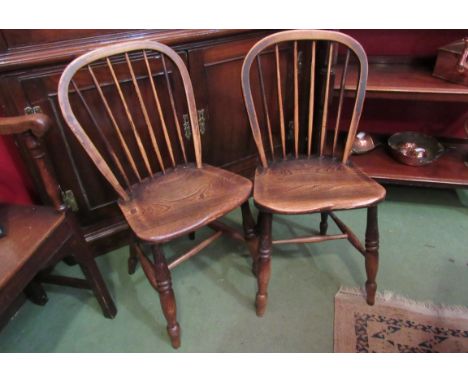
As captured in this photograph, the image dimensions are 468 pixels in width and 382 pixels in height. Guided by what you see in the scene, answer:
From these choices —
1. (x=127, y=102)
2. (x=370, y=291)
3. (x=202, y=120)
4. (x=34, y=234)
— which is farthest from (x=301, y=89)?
(x=34, y=234)

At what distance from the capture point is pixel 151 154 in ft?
4.85

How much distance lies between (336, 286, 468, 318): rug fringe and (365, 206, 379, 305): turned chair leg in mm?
82

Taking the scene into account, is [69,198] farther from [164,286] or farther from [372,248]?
[372,248]

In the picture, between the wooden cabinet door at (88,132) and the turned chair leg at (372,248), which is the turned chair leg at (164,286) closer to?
the wooden cabinet door at (88,132)

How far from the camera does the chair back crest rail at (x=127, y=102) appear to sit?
106 centimetres

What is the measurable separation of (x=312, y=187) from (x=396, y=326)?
2.14 ft

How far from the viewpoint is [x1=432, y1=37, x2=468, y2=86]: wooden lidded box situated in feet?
4.66

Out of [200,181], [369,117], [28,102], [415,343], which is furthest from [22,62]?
[369,117]

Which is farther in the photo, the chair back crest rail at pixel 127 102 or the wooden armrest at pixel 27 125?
the chair back crest rail at pixel 127 102

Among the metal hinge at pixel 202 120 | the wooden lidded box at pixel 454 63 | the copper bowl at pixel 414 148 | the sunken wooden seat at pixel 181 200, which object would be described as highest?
the wooden lidded box at pixel 454 63

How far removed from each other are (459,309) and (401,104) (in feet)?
3.86

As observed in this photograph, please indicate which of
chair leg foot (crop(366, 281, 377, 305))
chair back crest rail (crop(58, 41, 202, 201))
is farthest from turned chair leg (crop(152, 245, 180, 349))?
chair leg foot (crop(366, 281, 377, 305))

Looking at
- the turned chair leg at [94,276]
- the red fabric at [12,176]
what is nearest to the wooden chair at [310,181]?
the turned chair leg at [94,276]

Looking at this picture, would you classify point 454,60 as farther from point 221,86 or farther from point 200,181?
point 200,181
